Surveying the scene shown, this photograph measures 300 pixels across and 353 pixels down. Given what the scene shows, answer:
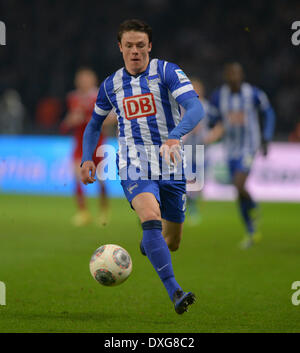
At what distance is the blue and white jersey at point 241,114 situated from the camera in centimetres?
973

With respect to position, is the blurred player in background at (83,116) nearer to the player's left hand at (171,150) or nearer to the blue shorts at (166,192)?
the blue shorts at (166,192)

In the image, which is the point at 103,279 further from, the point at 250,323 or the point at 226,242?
the point at 226,242

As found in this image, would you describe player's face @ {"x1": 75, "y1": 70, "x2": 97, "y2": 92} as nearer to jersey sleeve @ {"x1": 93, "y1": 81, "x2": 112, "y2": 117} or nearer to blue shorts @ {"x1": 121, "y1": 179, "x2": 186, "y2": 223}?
jersey sleeve @ {"x1": 93, "y1": 81, "x2": 112, "y2": 117}

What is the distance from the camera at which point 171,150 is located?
4.68 meters

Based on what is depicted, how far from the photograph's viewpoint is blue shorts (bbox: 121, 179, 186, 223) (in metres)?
5.22

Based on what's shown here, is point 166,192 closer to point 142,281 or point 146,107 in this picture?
point 146,107

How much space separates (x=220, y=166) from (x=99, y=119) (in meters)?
10.6

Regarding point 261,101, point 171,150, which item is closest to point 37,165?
point 261,101

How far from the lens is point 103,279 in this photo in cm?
521

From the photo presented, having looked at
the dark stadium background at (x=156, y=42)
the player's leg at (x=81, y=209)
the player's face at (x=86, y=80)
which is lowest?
the player's leg at (x=81, y=209)

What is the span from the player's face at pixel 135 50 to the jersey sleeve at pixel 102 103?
10.9 inches

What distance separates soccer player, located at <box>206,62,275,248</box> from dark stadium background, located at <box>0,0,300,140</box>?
28.5 feet

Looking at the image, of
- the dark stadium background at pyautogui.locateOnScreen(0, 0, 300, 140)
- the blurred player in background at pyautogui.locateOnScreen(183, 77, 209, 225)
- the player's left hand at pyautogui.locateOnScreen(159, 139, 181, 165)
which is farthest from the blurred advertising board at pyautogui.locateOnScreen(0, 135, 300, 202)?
the player's left hand at pyautogui.locateOnScreen(159, 139, 181, 165)

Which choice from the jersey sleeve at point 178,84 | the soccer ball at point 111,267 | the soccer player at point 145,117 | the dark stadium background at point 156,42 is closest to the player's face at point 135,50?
the soccer player at point 145,117
